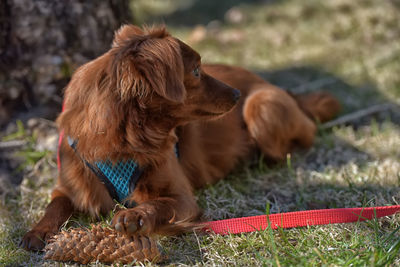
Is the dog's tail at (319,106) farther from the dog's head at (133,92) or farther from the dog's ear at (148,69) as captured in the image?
the dog's ear at (148,69)

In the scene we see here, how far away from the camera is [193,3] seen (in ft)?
26.1

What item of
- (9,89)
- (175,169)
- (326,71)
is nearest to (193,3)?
(326,71)

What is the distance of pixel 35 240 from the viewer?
231 cm

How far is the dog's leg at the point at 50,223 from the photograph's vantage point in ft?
7.57

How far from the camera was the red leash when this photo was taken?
7.65 ft

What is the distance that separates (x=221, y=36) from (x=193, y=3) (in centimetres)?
210

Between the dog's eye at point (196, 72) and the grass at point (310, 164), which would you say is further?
the dog's eye at point (196, 72)

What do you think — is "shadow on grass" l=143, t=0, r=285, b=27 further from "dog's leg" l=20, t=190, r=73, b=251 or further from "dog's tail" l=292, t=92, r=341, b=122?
"dog's leg" l=20, t=190, r=73, b=251

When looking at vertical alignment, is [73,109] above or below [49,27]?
below

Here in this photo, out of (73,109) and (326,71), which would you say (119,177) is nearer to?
(73,109)

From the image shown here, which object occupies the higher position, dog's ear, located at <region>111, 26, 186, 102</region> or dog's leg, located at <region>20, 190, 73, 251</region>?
dog's ear, located at <region>111, 26, 186, 102</region>

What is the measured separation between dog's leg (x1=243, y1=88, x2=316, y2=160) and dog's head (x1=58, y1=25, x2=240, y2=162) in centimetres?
101

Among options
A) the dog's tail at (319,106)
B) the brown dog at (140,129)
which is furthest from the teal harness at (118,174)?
the dog's tail at (319,106)

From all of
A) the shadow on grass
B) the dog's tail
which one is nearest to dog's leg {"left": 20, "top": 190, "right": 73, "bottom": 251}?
the dog's tail
